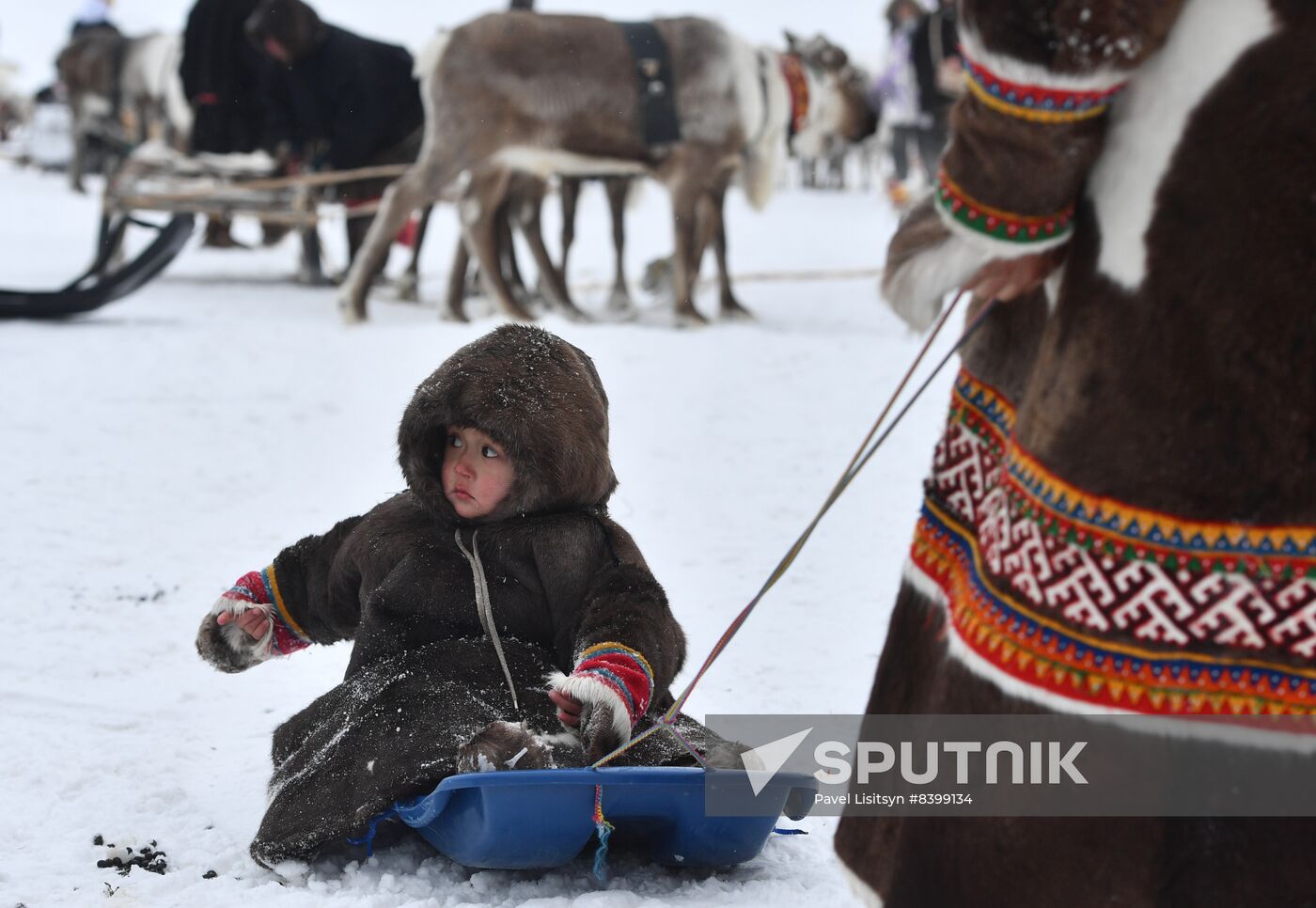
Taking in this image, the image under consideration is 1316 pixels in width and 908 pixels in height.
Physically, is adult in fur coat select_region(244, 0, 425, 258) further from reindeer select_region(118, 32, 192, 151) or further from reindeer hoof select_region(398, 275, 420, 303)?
reindeer select_region(118, 32, 192, 151)

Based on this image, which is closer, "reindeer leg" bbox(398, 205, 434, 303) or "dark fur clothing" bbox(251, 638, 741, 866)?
"dark fur clothing" bbox(251, 638, 741, 866)

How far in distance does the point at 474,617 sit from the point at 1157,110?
1180 mm

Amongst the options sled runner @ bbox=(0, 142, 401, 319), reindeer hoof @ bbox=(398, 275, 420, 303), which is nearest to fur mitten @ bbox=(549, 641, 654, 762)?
sled runner @ bbox=(0, 142, 401, 319)

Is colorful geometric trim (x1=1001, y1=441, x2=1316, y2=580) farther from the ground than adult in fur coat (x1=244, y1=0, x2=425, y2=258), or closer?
farther from the ground

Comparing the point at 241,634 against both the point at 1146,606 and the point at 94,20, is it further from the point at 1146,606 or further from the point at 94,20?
the point at 94,20

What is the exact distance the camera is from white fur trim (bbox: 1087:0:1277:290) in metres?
1.29

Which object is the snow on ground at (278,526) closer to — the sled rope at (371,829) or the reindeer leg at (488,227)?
the sled rope at (371,829)

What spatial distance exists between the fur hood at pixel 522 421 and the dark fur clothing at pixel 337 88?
6.74 meters

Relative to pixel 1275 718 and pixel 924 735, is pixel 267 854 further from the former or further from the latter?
pixel 1275 718

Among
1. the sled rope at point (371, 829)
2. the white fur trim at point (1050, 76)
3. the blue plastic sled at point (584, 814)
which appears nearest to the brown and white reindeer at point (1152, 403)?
the white fur trim at point (1050, 76)

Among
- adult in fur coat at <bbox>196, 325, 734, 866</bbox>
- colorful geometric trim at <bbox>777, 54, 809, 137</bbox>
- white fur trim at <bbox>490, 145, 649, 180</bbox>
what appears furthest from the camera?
colorful geometric trim at <bbox>777, 54, 809, 137</bbox>

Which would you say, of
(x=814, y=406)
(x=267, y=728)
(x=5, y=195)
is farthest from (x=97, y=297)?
(x=5, y=195)

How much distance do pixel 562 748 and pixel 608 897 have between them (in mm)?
195

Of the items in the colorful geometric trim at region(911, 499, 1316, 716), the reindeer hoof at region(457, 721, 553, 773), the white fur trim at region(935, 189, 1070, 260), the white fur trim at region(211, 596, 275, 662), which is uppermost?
the white fur trim at region(935, 189, 1070, 260)
